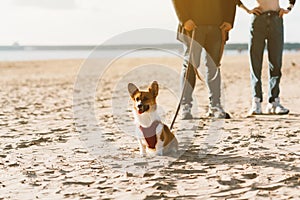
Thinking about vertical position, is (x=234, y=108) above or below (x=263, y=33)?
below

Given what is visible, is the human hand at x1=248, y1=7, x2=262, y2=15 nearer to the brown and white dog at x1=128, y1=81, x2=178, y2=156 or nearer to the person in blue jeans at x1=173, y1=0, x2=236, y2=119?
the person in blue jeans at x1=173, y1=0, x2=236, y2=119

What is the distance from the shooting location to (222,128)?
6086 mm

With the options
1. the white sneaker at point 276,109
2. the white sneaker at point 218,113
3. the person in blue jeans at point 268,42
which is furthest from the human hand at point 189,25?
the white sneaker at point 276,109

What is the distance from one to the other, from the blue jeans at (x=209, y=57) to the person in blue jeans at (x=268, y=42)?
686 millimetres

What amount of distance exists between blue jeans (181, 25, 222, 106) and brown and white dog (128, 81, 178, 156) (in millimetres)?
1946

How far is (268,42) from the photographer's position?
6.97m

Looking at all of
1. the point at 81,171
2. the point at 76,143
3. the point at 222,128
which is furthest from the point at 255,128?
the point at 81,171

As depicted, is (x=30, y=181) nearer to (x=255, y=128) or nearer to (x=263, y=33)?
(x=255, y=128)

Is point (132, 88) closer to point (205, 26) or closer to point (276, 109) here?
point (205, 26)

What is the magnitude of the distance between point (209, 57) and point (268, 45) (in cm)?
102

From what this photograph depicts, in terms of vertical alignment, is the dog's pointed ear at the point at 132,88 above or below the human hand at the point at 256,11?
below

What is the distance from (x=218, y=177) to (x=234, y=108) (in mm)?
4752

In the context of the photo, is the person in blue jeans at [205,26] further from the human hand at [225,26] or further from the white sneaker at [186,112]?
the white sneaker at [186,112]

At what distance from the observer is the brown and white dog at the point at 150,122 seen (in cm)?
446
